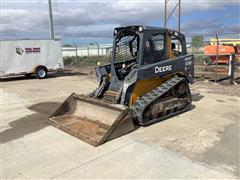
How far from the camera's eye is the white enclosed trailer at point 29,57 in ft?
46.2

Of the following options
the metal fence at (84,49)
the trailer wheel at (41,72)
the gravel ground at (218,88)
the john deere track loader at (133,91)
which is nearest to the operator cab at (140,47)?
the john deere track loader at (133,91)

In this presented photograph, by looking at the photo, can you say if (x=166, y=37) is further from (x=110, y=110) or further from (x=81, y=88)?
(x=81, y=88)

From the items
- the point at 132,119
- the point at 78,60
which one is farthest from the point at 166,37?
the point at 78,60

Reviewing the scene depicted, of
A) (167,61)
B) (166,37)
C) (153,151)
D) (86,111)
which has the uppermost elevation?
(166,37)

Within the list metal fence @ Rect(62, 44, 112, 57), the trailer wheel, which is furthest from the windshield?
metal fence @ Rect(62, 44, 112, 57)

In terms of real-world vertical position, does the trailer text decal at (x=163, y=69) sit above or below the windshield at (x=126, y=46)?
below

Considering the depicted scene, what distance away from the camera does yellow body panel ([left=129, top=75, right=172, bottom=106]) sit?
19.3 feet

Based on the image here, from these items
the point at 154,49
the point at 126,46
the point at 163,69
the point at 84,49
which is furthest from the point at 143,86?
the point at 84,49

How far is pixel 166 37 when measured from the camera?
647 cm

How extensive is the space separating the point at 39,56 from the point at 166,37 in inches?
409

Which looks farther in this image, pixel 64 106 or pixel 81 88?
pixel 81 88

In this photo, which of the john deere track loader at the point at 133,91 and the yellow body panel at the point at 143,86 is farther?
the yellow body panel at the point at 143,86

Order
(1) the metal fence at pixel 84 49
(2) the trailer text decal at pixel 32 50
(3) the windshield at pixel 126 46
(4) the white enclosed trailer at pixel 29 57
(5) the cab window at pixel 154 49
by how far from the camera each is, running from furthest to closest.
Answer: (1) the metal fence at pixel 84 49 → (2) the trailer text decal at pixel 32 50 → (4) the white enclosed trailer at pixel 29 57 → (3) the windshield at pixel 126 46 → (5) the cab window at pixel 154 49

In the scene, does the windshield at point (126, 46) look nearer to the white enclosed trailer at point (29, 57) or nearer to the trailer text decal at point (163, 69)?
the trailer text decal at point (163, 69)
